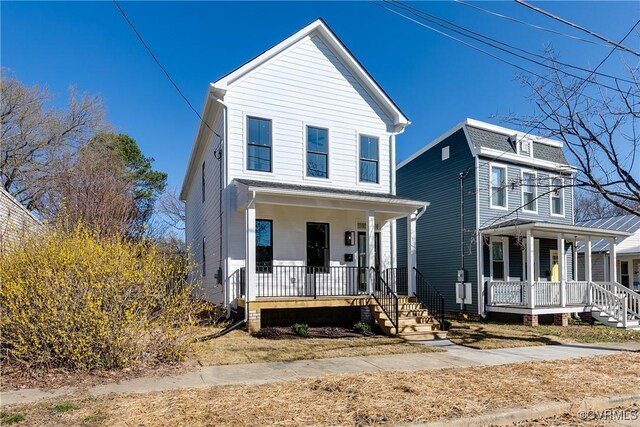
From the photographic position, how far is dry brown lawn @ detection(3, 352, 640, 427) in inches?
189

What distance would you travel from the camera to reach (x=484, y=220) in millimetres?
16484

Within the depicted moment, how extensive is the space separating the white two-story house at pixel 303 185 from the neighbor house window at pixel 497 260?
4.38m

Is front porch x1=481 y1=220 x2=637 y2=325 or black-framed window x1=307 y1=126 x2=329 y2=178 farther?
front porch x1=481 y1=220 x2=637 y2=325

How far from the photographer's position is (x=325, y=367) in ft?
24.6

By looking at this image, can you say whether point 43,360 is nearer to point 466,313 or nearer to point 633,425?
point 633,425

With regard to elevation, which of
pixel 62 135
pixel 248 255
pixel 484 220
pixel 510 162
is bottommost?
pixel 248 255

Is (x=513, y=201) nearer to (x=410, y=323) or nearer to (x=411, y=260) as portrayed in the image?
(x=411, y=260)

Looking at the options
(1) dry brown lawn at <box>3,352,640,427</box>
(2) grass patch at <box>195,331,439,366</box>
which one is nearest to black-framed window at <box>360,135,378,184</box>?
(2) grass patch at <box>195,331,439,366</box>

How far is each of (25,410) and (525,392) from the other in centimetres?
617

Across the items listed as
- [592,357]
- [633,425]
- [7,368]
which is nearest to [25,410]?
[7,368]

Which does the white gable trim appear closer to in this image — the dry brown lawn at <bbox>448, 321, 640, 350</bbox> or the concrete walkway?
the dry brown lawn at <bbox>448, 321, 640, 350</bbox>

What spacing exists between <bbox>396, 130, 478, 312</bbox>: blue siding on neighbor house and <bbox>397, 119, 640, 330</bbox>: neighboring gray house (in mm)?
39

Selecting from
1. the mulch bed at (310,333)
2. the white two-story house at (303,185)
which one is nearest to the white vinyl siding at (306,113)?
the white two-story house at (303,185)

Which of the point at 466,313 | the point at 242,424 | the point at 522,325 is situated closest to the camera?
the point at 242,424
